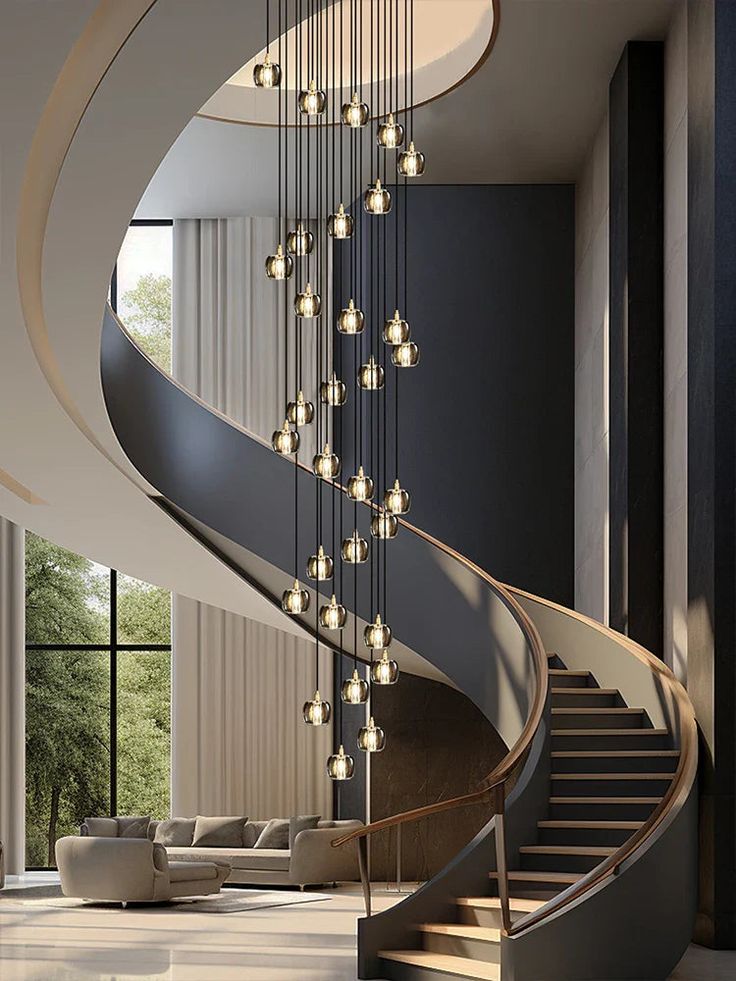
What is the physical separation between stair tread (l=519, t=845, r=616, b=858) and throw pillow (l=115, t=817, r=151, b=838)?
6.62 meters

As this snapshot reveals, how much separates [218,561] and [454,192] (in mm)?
5448

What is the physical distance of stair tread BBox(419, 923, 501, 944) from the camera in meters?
7.87

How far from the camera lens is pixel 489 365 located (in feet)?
50.4

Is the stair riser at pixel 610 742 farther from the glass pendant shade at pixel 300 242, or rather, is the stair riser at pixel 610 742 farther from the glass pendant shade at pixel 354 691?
the glass pendant shade at pixel 300 242

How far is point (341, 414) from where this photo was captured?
1617 cm

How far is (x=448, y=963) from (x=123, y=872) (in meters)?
5.34

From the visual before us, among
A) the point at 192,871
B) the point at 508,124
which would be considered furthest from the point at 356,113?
the point at 192,871

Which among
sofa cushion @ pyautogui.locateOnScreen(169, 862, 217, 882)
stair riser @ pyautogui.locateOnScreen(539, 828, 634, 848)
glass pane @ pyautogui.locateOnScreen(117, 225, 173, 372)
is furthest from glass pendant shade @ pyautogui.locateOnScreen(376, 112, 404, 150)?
glass pane @ pyautogui.locateOnScreen(117, 225, 173, 372)

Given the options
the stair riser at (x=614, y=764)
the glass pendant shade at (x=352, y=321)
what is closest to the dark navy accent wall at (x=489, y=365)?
the stair riser at (x=614, y=764)

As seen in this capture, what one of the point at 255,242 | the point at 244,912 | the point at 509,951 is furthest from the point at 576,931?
the point at 255,242

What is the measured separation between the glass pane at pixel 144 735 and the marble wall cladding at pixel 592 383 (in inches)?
312

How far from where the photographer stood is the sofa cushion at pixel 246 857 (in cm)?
1452

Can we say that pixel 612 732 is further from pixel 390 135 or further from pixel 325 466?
pixel 390 135

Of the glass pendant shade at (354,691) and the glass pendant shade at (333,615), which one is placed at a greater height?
the glass pendant shade at (333,615)
